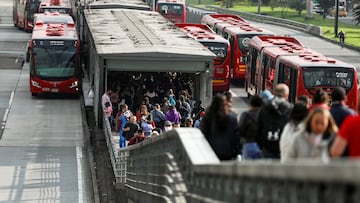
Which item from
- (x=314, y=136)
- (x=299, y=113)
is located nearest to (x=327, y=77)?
(x=299, y=113)

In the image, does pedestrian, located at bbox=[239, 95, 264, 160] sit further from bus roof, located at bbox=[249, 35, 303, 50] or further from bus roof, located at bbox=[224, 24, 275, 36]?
bus roof, located at bbox=[224, 24, 275, 36]

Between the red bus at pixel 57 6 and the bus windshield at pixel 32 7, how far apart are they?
327 centimetres

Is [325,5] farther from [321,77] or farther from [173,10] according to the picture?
[321,77]

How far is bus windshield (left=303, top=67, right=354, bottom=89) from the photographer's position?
33469mm

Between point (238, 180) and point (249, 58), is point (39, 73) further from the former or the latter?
point (238, 180)

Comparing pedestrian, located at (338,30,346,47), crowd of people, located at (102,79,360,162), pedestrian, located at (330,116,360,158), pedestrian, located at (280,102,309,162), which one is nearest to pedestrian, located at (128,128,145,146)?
crowd of people, located at (102,79,360,162)

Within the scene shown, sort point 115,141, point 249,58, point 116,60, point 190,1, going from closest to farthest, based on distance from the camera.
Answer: point 115,141
point 116,60
point 249,58
point 190,1

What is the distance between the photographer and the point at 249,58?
43781 mm

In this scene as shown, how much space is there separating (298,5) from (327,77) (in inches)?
2839

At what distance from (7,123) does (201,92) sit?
9926 mm

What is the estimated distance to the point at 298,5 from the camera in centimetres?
10500

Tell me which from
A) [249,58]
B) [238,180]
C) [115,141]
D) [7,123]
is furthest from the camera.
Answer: [249,58]

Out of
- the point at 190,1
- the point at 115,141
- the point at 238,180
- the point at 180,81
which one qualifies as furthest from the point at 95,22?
the point at 190,1

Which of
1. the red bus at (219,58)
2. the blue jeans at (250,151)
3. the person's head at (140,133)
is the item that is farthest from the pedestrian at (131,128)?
the red bus at (219,58)
